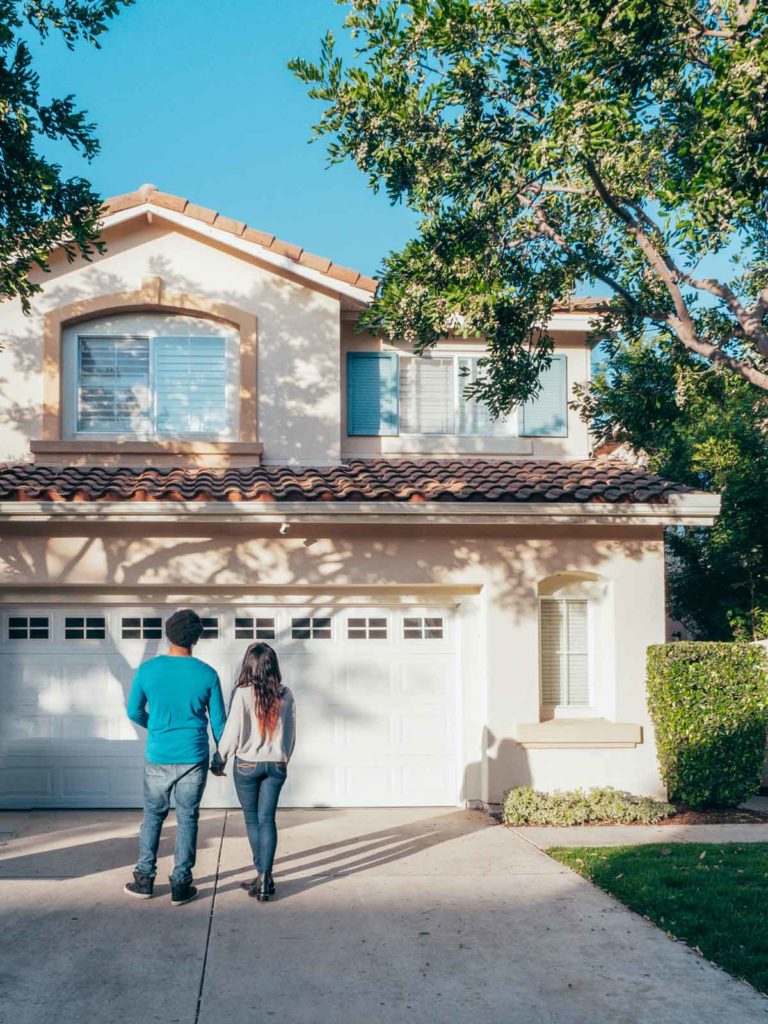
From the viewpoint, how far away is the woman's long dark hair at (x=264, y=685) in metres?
6.50

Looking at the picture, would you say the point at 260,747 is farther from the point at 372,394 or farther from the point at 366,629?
the point at 372,394

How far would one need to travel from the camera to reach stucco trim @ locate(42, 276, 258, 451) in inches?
471

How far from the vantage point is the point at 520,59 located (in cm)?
838

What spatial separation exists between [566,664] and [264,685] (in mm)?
4838

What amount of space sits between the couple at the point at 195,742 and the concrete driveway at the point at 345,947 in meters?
0.35

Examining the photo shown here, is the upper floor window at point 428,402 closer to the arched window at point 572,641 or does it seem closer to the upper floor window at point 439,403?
the upper floor window at point 439,403

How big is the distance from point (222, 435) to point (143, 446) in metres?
1.01

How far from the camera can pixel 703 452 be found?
12914mm

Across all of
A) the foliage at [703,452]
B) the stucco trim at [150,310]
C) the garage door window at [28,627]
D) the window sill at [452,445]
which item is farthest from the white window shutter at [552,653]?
the garage door window at [28,627]

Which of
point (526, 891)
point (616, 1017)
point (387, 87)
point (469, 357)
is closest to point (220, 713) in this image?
point (526, 891)

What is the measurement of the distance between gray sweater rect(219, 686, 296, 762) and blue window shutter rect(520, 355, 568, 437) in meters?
7.58

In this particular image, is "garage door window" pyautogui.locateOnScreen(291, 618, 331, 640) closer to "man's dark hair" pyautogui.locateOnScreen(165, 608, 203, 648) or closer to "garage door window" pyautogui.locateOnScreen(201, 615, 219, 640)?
"garage door window" pyautogui.locateOnScreen(201, 615, 219, 640)

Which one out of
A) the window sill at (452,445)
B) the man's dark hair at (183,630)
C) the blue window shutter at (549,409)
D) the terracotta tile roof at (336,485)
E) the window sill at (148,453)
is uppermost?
the blue window shutter at (549,409)

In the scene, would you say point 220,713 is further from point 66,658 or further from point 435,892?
point 66,658
